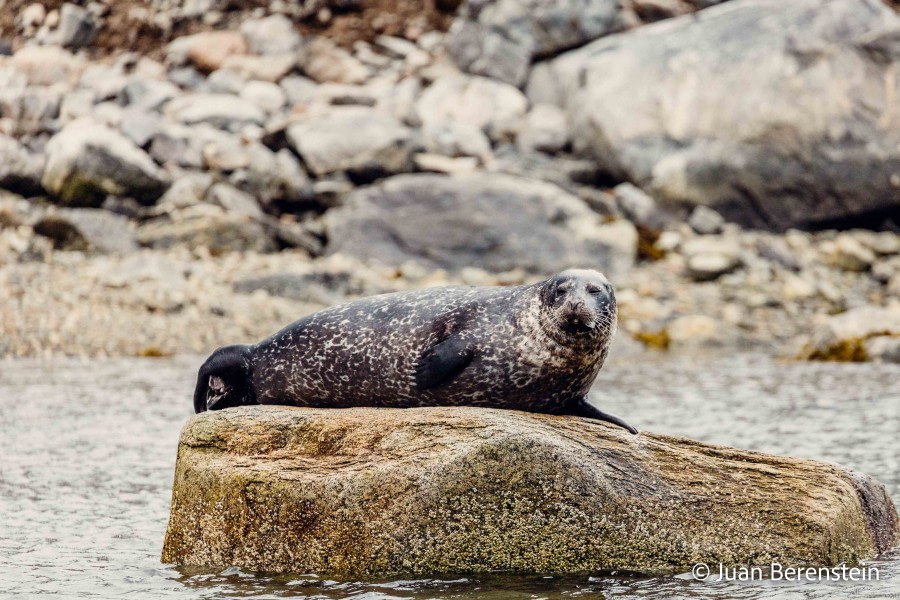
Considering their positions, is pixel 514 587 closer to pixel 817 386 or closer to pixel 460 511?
pixel 460 511

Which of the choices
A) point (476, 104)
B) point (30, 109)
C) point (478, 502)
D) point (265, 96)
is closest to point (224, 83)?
point (265, 96)

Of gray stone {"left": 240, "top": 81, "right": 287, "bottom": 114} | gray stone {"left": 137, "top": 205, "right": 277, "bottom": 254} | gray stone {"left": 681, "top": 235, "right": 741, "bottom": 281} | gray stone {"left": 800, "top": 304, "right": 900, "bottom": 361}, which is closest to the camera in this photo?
gray stone {"left": 800, "top": 304, "right": 900, "bottom": 361}

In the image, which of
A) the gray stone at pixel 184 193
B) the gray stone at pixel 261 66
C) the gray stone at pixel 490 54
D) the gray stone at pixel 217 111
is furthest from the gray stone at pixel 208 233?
the gray stone at pixel 490 54

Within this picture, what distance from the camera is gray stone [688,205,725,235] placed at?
26547mm

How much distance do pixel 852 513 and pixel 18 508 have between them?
205 inches

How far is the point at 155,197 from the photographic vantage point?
2480cm

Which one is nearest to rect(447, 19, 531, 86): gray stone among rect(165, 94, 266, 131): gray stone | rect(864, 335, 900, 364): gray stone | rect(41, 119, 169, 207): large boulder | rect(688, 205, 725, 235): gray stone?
rect(165, 94, 266, 131): gray stone

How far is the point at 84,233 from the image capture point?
880 inches

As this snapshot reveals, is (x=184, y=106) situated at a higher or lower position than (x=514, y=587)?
lower

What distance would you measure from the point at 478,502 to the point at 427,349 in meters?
1.18

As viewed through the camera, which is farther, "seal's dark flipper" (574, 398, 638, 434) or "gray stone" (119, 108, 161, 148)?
"gray stone" (119, 108, 161, 148)

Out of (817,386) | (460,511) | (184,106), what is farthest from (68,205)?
(460,511)

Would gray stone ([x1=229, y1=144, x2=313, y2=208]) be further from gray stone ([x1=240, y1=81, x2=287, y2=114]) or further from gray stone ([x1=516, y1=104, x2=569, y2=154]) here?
gray stone ([x1=516, y1=104, x2=569, y2=154])

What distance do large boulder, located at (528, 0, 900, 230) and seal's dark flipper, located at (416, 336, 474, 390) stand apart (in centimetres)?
2097
